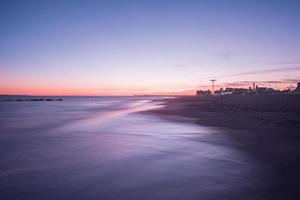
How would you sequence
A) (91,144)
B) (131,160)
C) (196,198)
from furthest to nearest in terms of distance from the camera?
(91,144)
(131,160)
(196,198)

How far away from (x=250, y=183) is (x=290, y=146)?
17.2 ft

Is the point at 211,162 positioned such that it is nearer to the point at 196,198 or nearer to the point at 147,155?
the point at 147,155

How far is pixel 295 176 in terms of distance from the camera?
6898mm

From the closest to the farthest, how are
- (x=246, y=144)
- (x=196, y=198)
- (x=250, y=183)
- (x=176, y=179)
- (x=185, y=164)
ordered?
(x=196, y=198)
(x=250, y=183)
(x=176, y=179)
(x=185, y=164)
(x=246, y=144)

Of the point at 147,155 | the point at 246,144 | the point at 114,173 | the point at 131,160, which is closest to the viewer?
the point at 114,173

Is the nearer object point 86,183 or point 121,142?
point 86,183

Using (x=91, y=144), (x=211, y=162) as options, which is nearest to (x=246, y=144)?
(x=211, y=162)

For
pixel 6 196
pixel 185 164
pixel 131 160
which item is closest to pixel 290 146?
pixel 185 164

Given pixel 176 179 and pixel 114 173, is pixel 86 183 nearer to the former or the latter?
pixel 114 173

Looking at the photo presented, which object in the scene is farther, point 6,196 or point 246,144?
point 246,144

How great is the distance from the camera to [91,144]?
42.6 ft

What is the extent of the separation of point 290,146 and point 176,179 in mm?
6213

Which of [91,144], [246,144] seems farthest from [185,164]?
[91,144]

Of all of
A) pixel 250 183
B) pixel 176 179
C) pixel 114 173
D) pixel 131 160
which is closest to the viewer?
pixel 250 183
